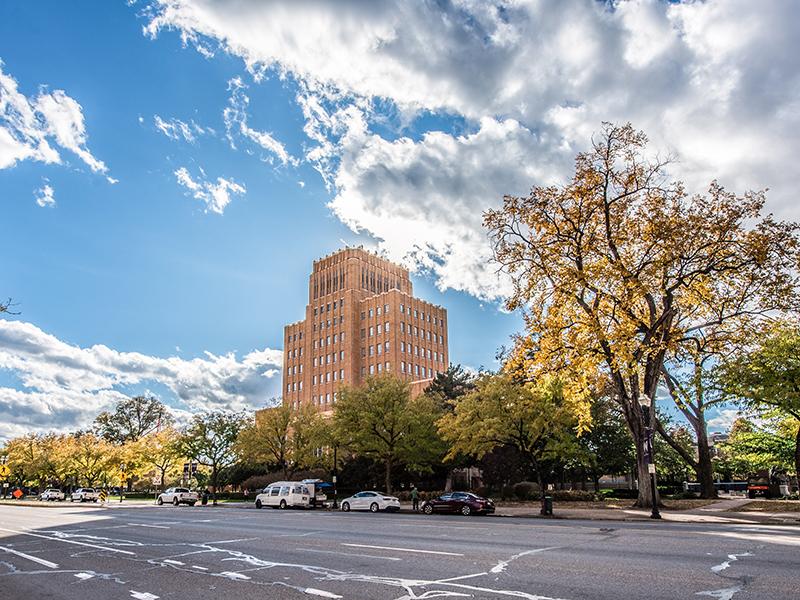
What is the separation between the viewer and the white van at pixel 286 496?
40.6 m

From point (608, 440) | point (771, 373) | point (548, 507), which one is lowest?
point (548, 507)

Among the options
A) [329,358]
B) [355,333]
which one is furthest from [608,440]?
[329,358]

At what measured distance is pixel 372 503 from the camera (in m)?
36.6

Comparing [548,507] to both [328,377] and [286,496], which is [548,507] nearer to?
[286,496]

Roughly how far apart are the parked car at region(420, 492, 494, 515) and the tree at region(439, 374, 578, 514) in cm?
339

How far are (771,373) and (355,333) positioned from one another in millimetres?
85723

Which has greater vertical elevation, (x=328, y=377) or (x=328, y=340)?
(x=328, y=340)

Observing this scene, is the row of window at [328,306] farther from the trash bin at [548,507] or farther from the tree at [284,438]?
the trash bin at [548,507]

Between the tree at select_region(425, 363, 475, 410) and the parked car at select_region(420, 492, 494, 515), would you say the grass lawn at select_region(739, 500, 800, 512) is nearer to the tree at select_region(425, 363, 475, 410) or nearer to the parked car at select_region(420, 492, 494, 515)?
the parked car at select_region(420, 492, 494, 515)

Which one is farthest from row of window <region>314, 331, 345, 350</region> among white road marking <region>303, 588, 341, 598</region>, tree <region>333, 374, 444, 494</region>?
white road marking <region>303, 588, 341, 598</region>

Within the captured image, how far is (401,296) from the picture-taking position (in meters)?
107

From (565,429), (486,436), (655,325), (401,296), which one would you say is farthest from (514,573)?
(401,296)

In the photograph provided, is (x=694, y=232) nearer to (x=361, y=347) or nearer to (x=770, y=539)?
(x=770, y=539)

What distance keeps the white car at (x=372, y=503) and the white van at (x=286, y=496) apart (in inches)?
162
